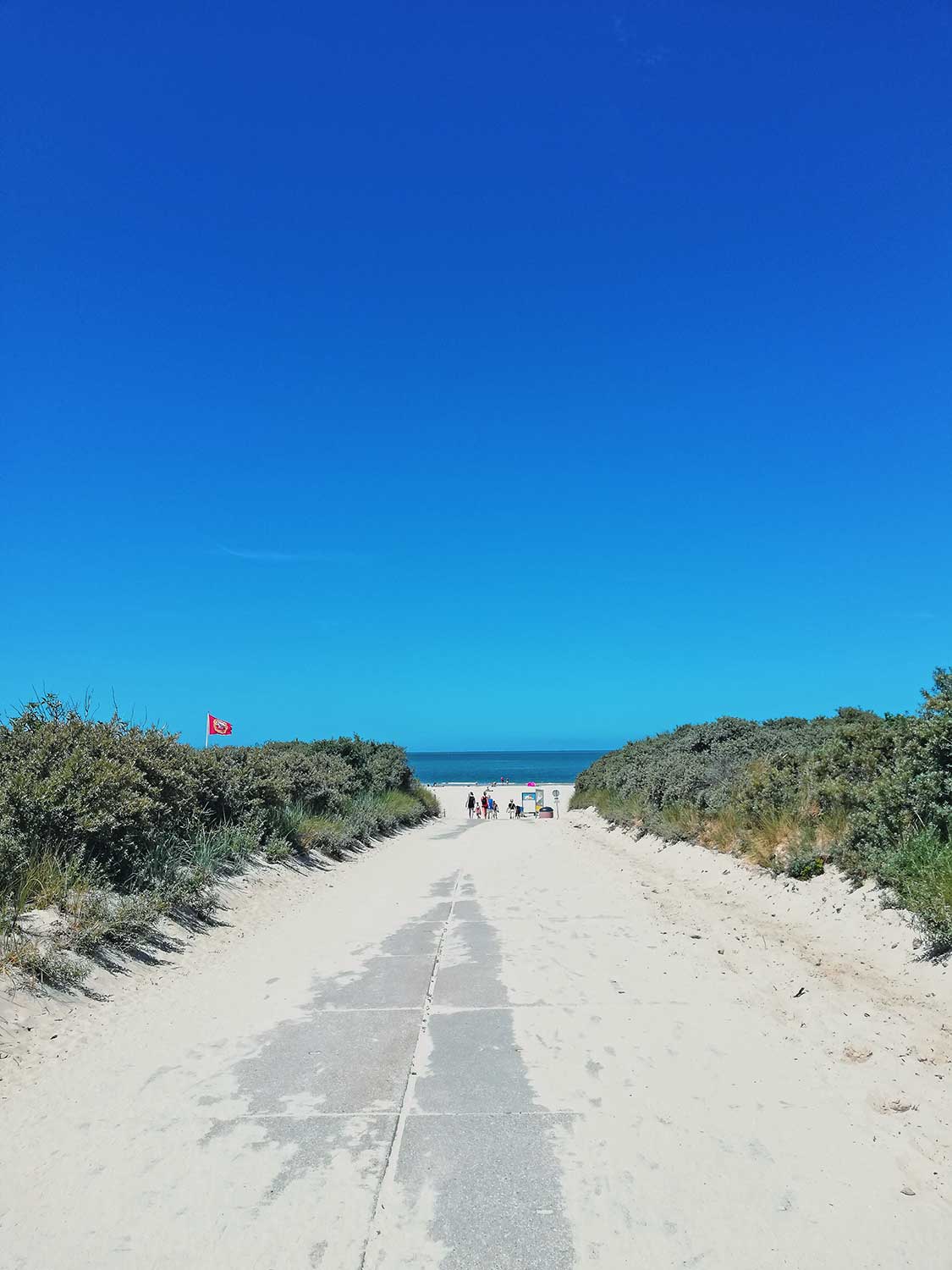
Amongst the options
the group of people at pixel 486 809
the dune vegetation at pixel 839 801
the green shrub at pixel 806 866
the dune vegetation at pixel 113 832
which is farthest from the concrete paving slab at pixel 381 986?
the group of people at pixel 486 809

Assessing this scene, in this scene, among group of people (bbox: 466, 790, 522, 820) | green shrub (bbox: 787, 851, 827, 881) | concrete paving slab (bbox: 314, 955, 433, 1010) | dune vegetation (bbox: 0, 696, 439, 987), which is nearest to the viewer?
concrete paving slab (bbox: 314, 955, 433, 1010)

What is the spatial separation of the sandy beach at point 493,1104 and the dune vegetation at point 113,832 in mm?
538

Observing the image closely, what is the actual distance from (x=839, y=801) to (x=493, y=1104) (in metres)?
7.80

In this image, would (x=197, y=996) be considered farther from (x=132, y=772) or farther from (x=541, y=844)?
(x=541, y=844)

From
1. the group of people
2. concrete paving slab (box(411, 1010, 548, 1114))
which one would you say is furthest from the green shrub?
the group of people

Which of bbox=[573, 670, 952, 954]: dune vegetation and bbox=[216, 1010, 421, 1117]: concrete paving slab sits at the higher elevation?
bbox=[573, 670, 952, 954]: dune vegetation

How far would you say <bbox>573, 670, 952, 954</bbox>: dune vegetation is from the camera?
7934mm

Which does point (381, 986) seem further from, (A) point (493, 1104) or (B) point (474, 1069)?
(A) point (493, 1104)

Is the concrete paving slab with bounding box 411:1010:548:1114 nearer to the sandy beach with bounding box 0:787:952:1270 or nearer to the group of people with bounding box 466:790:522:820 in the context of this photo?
the sandy beach with bounding box 0:787:952:1270

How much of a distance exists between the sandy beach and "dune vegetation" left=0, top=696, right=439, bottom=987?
538 millimetres

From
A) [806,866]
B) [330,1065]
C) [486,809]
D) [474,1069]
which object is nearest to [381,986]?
[330,1065]

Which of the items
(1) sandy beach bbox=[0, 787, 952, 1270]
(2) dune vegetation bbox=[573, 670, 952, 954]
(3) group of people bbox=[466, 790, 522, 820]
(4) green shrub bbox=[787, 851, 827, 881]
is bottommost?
(3) group of people bbox=[466, 790, 522, 820]

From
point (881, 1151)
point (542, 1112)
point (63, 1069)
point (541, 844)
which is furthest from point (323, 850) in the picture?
point (881, 1151)

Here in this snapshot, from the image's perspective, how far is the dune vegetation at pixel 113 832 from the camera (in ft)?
22.5
